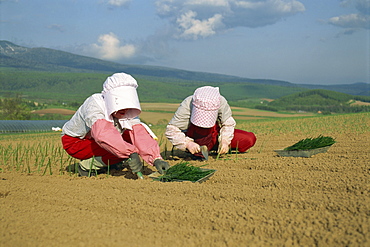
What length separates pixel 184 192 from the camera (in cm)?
291

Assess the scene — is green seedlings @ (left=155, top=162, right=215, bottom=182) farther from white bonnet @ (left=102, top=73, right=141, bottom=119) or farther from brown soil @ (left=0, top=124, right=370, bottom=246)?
white bonnet @ (left=102, top=73, right=141, bottom=119)

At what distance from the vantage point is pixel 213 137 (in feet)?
15.9

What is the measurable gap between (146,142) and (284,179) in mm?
1377

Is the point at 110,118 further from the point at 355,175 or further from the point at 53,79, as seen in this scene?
the point at 53,79

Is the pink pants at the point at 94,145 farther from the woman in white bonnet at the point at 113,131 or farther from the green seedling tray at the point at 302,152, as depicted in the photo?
the green seedling tray at the point at 302,152

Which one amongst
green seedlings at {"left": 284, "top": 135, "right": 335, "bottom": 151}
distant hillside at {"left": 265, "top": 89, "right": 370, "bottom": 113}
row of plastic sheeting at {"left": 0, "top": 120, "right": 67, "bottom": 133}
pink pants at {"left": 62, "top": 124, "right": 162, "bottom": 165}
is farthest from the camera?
distant hillside at {"left": 265, "top": 89, "right": 370, "bottom": 113}

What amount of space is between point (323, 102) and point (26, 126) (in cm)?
3656

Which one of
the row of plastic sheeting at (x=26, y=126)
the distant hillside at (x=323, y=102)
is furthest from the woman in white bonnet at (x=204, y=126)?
the distant hillside at (x=323, y=102)

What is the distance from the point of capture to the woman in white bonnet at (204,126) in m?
4.18

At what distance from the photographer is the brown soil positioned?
194cm

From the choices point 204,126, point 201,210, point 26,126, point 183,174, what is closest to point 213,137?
point 204,126

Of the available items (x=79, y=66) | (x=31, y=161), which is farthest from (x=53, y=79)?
(x=79, y=66)

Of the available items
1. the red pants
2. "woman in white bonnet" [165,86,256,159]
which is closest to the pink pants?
"woman in white bonnet" [165,86,256,159]

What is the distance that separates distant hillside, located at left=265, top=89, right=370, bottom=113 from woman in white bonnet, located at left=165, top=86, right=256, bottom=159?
31.5 m
